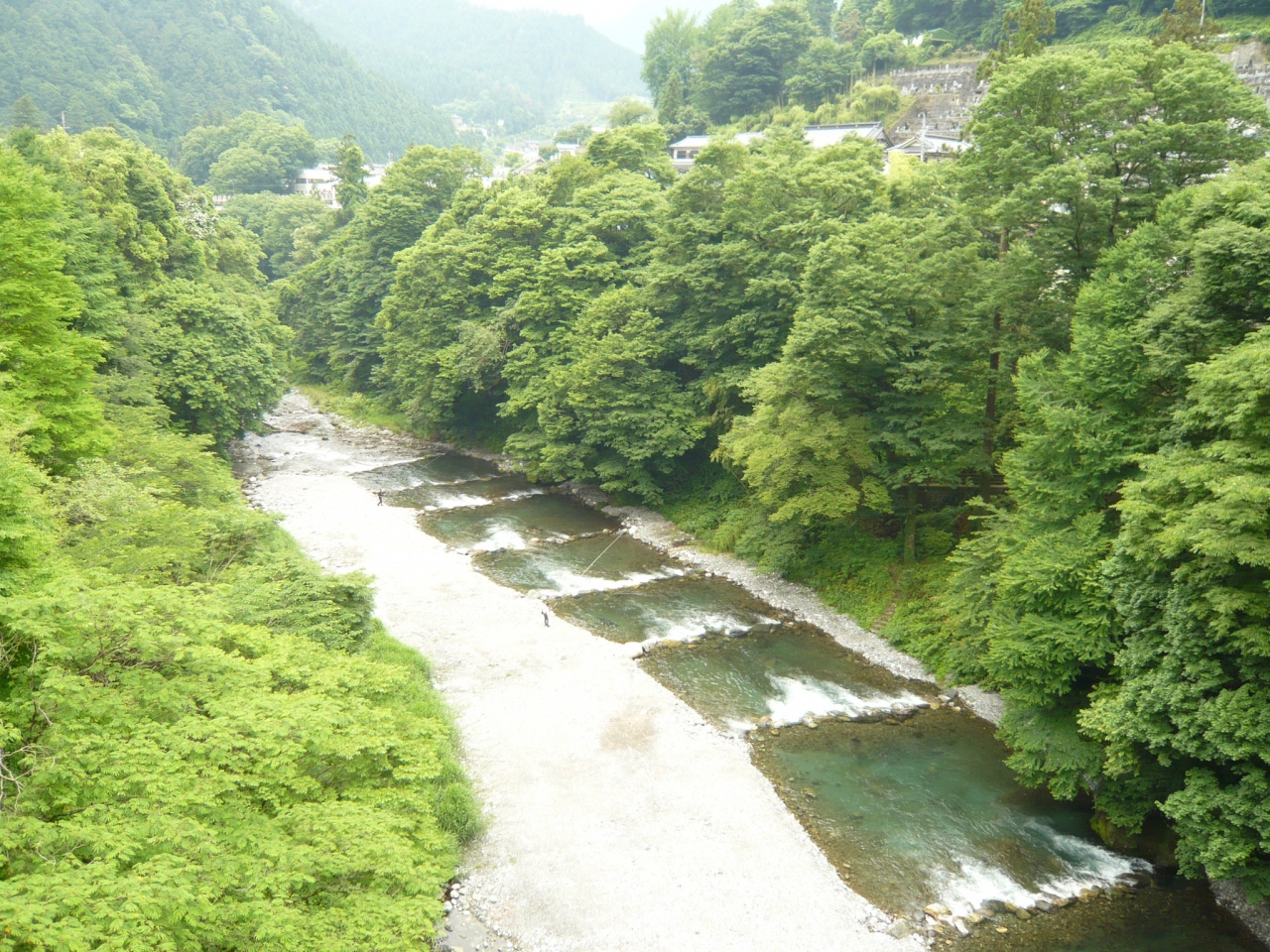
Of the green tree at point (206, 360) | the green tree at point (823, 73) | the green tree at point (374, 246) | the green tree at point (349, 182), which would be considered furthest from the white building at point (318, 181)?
the green tree at point (206, 360)

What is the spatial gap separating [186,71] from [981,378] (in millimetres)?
141064

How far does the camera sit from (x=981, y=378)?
23953 mm

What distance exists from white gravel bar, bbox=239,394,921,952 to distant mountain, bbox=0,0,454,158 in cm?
10693

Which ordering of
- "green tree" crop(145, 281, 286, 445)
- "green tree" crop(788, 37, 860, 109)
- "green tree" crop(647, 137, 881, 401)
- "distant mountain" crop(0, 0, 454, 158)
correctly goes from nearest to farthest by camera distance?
"green tree" crop(647, 137, 881, 401) → "green tree" crop(145, 281, 286, 445) → "green tree" crop(788, 37, 860, 109) → "distant mountain" crop(0, 0, 454, 158)

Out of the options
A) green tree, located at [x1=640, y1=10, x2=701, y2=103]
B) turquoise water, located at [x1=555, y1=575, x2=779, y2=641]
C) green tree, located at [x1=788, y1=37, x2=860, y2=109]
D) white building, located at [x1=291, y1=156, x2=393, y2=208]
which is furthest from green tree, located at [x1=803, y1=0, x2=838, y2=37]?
turquoise water, located at [x1=555, y1=575, x2=779, y2=641]

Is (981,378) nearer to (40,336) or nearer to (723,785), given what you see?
(723,785)

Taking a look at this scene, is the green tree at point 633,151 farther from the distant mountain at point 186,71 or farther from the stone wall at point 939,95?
the distant mountain at point 186,71

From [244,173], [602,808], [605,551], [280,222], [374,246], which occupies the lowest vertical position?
[605,551]

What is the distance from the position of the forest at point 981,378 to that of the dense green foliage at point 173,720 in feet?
40.7

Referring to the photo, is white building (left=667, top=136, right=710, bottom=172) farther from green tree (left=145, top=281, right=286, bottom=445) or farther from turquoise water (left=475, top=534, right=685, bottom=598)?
turquoise water (left=475, top=534, right=685, bottom=598)

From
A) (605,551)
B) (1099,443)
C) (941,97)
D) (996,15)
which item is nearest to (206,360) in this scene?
(605,551)

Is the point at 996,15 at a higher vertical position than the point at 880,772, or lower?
higher

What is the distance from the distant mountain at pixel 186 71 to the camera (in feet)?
344

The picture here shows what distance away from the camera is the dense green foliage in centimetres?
813
